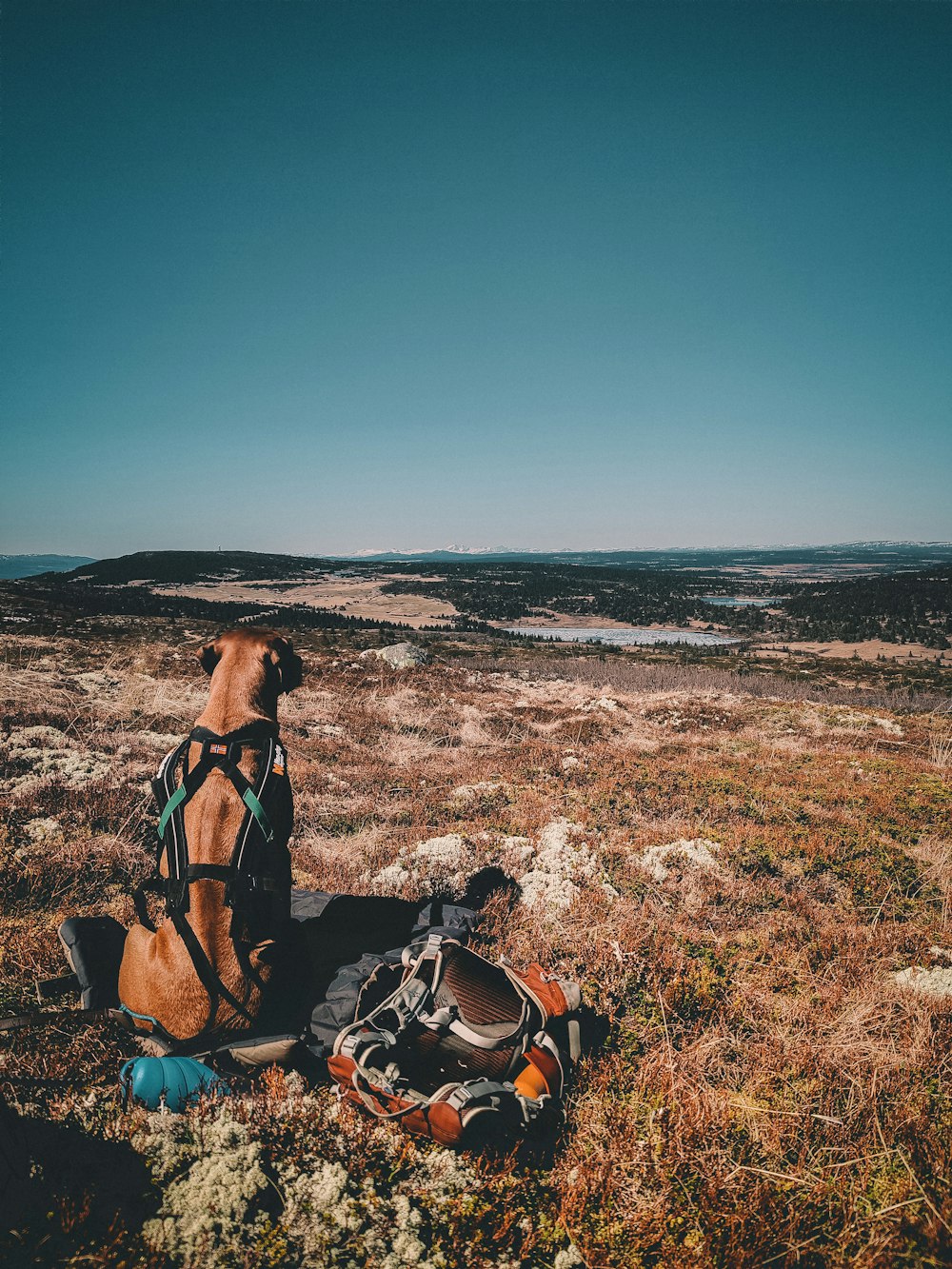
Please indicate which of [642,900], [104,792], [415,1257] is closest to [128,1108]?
[415,1257]

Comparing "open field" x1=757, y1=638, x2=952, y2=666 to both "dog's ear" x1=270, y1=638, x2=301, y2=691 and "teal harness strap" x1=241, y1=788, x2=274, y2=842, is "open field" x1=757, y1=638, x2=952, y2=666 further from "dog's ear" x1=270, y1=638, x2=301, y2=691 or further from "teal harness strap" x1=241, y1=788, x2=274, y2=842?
"teal harness strap" x1=241, y1=788, x2=274, y2=842

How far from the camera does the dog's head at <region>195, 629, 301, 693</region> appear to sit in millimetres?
3205

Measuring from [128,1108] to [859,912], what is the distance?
5264mm

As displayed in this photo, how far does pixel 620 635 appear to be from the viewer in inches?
2126

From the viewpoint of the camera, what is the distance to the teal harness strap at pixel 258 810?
251cm

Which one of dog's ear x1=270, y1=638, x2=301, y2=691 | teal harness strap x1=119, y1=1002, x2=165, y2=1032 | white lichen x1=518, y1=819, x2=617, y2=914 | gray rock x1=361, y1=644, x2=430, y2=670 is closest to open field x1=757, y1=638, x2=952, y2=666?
gray rock x1=361, y1=644, x2=430, y2=670

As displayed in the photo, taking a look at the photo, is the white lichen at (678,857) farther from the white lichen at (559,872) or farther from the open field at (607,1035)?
the white lichen at (559,872)

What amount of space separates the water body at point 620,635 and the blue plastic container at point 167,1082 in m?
41.9

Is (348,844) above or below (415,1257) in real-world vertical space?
below

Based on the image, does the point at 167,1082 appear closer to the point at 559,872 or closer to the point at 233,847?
the point at 233,847

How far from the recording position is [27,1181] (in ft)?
5.72

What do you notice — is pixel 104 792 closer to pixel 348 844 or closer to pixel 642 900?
pixel 348 844

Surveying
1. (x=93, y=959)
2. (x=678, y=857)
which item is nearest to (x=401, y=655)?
(x=678, y=857)

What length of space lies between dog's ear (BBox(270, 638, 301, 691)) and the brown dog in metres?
0.53
